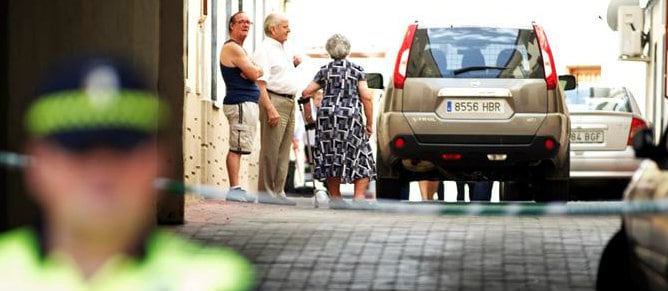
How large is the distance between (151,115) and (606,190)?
612 inches

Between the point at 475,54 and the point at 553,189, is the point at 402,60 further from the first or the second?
the point at 553,189

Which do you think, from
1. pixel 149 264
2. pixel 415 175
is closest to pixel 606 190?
pixel 415 175

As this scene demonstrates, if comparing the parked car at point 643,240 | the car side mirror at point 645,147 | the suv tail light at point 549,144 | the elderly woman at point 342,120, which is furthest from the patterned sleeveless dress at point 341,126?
the car side mirror at point 645,147

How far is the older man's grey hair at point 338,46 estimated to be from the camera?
1223 cm

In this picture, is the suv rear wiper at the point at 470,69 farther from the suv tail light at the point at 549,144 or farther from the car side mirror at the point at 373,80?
the car side mirror at the point at 373,80

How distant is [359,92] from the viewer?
12336 millimetres

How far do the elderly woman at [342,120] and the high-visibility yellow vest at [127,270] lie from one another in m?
10.7

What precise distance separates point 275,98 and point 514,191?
458cm

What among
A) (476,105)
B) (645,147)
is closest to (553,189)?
(476,105)

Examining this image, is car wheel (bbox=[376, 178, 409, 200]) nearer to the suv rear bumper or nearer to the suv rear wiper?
the suv rear bumper

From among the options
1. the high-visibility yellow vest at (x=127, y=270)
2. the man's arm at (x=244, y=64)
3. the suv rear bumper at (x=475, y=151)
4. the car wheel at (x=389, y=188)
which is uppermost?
the high-visibility yellow vest at (x=127, y=270)

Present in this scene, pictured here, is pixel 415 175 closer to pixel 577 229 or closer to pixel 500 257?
pixel 577 229

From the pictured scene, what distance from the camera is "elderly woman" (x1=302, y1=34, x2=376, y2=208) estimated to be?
40.3 ft

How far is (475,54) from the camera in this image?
42.2 ft
